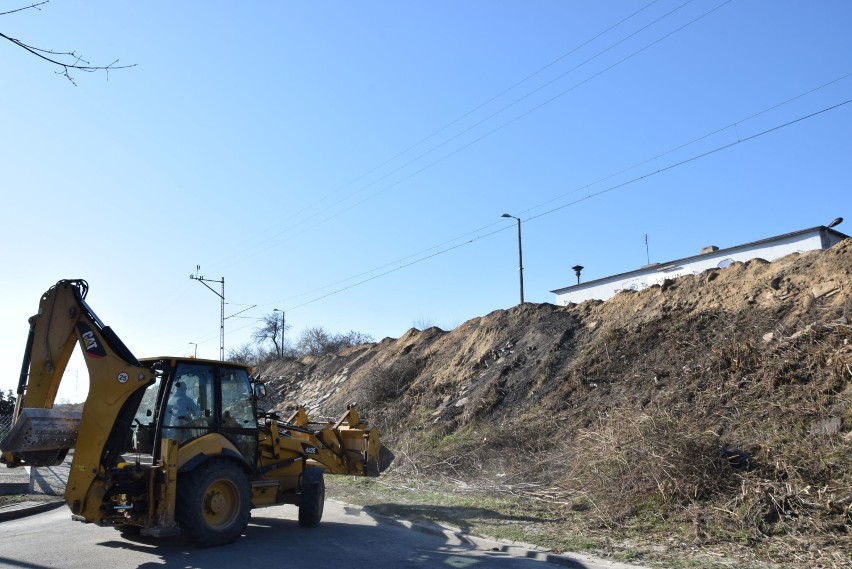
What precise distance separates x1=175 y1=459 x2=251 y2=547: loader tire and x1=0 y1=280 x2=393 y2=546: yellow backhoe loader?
1 cm

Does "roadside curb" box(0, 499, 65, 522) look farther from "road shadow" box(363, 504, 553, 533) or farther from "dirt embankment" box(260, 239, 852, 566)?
"dirt embankment" box(260, 239, 852, 566)

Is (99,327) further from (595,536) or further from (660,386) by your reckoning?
(660,386)

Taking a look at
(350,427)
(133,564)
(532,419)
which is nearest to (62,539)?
(133,564)

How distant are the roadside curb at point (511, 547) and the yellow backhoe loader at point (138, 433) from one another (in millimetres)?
2385

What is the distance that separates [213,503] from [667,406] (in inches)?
380

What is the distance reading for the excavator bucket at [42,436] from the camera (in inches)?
332

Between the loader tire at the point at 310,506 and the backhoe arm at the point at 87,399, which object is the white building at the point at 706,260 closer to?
the loader tire at the point at 310,506

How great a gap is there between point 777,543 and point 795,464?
85.6 inches

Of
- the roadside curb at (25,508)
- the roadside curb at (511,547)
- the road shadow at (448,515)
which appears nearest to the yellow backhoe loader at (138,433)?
the roadside curb at (511,547)

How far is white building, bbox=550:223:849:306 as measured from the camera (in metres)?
33.7

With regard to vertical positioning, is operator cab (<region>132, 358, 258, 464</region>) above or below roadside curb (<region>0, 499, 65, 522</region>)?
above

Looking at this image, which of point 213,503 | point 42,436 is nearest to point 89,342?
point 42,436

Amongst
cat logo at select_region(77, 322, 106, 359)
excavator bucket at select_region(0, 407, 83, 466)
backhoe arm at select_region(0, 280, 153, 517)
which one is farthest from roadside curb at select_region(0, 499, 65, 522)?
cat logo at select_region(77, 322, 106, 359)

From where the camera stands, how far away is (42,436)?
28.2ft
